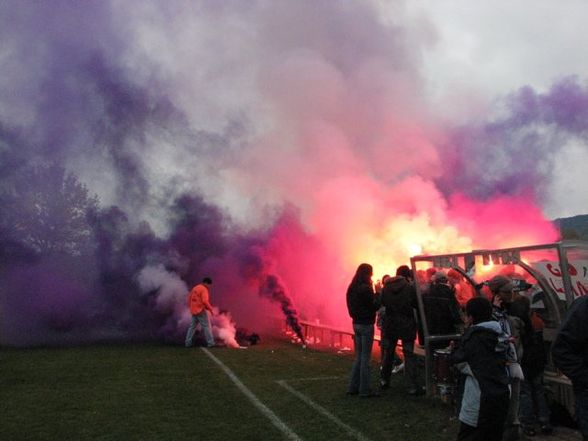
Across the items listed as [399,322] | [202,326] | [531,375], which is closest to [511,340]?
[531,375]

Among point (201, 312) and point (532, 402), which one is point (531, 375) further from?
point (201, 312)

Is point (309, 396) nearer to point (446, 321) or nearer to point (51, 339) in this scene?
point (446, 321)

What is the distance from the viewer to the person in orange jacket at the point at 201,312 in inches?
642

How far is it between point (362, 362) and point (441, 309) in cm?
148

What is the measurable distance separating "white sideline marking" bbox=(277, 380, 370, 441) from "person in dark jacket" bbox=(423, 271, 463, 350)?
2.03m

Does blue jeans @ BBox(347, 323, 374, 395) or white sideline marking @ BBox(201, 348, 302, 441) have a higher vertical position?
blue jeans @ BBox(347, 323, 374, 395)

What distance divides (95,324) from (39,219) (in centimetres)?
543

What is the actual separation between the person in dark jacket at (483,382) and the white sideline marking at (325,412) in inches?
83.7

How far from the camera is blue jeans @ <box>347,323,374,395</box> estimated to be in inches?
337

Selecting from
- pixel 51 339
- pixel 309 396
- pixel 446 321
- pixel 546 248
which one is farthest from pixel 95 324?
pixel 546 248

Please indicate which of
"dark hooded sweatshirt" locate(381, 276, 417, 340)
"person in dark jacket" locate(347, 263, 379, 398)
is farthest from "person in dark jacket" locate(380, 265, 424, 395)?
"person in dark jacket" locate(347, 263, 379, 398)

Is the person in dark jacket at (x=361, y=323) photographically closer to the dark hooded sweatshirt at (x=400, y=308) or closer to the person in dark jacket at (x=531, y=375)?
the dark hooded sweatshirt at (x=400, y=308)

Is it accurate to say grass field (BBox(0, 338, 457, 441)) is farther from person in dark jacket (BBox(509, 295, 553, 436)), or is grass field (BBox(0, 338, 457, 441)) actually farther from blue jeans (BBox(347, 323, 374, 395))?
person in dark jacket (BBox(509, 295, 553, 436))

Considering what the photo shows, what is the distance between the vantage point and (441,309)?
8.42 m
